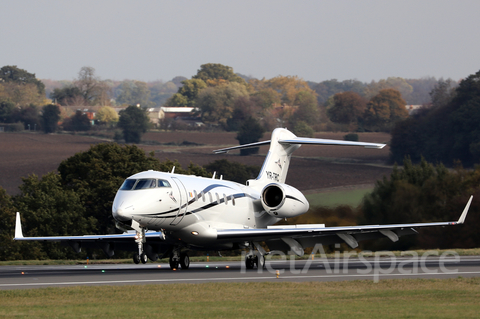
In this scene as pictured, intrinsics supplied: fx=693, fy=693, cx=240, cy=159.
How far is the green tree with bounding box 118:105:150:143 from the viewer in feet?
446

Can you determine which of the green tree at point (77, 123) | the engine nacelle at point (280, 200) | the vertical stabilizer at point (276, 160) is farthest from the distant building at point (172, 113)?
the engine nacelle at point (280, 200)

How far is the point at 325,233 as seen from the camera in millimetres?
26078

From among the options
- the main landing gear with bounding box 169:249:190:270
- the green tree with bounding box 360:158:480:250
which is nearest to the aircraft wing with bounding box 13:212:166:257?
the main landing gear with bounding box 169:249:190:270

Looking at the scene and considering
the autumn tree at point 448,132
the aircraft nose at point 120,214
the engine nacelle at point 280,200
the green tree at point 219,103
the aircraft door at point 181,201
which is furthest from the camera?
the green tree at point 219,103

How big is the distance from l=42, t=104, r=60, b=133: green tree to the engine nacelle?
11868cm

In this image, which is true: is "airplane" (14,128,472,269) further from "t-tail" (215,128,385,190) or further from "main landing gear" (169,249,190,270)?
"t-tail" (215,128,385,190)

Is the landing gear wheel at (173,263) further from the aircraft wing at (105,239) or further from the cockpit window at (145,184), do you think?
the cockpit window at (145,184)

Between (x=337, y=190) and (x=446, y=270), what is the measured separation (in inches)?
2214

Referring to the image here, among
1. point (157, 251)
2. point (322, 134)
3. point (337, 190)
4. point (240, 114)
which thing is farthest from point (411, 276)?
point (240, 114)

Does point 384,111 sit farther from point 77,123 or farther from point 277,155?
point 277,155

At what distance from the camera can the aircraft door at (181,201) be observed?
24969mm

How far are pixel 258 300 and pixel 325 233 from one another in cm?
1067

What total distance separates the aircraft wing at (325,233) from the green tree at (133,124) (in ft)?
362

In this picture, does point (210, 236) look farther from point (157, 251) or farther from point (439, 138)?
point (439, 138)
